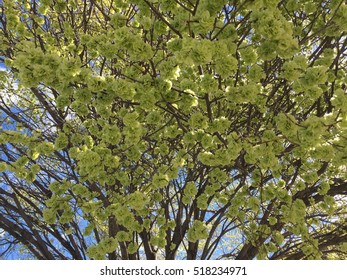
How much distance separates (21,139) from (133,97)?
203cm

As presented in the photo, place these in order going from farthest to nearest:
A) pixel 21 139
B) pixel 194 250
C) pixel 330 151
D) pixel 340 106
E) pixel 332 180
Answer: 1. pixel 194 250
2. pixel 332 180
3. pixel 21 139
4. pixel 330 151
5. pixel 340 106

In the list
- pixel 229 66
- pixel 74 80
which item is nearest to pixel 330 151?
pixel 229 66

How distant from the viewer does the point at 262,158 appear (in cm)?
388

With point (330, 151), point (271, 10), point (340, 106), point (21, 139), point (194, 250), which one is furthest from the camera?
point (194, 250)

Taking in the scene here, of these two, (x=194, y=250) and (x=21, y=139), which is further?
(x=194, y=250)

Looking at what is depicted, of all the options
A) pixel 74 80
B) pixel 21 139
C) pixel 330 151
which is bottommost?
pixel 330 151

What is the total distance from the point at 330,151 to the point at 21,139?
139 inches

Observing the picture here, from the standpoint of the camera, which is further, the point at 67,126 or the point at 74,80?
the point at 67,126

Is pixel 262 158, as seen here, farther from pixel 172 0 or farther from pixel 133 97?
pixel 172 0

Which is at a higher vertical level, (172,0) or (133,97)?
(172,0)

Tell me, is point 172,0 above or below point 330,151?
above

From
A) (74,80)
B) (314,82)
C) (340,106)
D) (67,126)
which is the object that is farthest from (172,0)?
(67,126)

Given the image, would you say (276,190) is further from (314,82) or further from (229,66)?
(229,66)

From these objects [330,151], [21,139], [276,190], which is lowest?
[330,151]
